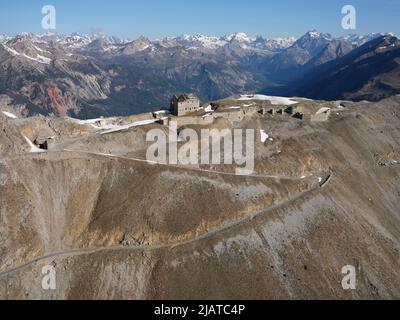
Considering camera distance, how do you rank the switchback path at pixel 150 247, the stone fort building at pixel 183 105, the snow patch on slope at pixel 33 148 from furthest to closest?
1. the stone fort building at pixel 183 105
2. the snow patch on slope at pixel 33 148
3. the switchback path at pixel 150 247

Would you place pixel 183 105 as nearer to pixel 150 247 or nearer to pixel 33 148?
pixel 33 148

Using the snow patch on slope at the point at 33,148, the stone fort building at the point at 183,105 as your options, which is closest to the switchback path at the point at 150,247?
the snow patch on slope at the point at 33,148

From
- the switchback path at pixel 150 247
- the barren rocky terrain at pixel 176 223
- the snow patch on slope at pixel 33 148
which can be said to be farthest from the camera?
the snow patch on slope at pixel 33 148

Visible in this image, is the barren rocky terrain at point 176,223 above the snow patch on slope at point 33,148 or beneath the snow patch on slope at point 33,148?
beneath

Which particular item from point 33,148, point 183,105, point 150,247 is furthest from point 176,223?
point 183,105

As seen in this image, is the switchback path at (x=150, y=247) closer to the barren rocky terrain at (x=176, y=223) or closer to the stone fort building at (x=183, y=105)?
the barren rocky terrain at (x=176, y=223)

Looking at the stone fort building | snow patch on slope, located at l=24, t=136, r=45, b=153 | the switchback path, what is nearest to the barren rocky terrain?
the switchback path

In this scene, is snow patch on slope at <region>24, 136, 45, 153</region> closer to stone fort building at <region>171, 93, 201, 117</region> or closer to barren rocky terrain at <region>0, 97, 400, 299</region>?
barren rocky terrain at <region>0, 97, 400, 299</region>

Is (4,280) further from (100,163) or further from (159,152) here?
(159,152)
